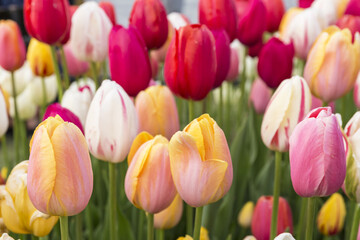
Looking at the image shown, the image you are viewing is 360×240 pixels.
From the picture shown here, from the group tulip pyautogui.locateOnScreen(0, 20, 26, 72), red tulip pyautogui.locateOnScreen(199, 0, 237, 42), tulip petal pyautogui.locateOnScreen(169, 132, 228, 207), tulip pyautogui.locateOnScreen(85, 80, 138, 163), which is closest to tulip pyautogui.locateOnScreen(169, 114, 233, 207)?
tulip petal pyautogui.locateOnScreen(169, 132, 228, 207)

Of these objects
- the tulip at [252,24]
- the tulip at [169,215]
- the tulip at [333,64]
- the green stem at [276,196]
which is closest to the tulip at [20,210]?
the tulip at [169,215]

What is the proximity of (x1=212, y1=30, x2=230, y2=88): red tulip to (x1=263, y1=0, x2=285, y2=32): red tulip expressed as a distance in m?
0.29

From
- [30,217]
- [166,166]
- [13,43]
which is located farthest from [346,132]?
[13,43]

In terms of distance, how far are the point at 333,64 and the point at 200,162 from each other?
0.26 m

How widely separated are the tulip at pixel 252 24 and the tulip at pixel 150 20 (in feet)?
0.45

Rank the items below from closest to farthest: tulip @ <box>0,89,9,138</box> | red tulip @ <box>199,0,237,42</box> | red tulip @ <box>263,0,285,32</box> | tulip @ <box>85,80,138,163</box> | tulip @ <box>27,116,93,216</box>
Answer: tulip @ <box>27,116,93,216</box>
tulip @ <box>85,80,138,163</box>
tulip @ <box>0,89,9,138</box>
red tulip @ <box>199,0,237,42</box>
red tulip @ <box>263,0,285,32</box>

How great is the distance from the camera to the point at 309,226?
0.48 meters

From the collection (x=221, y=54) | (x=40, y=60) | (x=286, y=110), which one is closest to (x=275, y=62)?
(x=221, y=54)

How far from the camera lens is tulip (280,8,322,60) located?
799 mm

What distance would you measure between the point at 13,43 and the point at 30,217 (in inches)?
15.5

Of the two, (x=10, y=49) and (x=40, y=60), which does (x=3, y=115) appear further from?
(x=40, y=60)

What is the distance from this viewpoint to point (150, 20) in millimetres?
717

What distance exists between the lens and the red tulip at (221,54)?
0.65 m

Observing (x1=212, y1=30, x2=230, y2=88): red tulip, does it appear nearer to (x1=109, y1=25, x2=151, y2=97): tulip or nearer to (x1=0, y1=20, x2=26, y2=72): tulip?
(x1=109, y1=25, x2=151, y2=97): tulip
